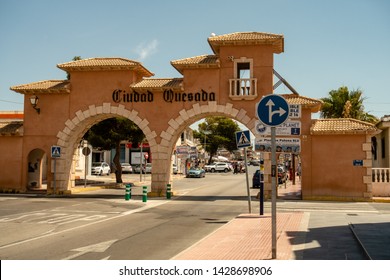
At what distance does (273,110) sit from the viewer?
826cm

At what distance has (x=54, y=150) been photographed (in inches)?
981

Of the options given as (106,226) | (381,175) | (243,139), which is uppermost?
(243,139)

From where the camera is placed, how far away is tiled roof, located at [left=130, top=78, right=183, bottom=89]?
24.6 meters

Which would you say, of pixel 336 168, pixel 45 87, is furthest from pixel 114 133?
pixel 336 168

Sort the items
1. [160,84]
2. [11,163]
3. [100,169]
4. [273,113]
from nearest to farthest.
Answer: [273,113] < [160,84] < [11,163] < [100,169]

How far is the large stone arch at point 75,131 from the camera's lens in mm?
25172

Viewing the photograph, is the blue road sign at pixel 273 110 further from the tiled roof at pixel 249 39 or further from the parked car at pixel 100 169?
the parked car at pixel 100 169

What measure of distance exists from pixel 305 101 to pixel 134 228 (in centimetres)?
1350

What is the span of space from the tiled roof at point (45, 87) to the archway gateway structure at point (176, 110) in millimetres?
61

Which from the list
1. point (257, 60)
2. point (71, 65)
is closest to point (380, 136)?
point (257, 60)

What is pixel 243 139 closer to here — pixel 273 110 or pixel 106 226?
pixel 106 226

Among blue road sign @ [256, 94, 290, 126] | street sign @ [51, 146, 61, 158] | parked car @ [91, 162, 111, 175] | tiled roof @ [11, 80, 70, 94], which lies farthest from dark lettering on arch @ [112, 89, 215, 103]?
parked car @ [91, 162, 111, 175]

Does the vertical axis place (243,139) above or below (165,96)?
below

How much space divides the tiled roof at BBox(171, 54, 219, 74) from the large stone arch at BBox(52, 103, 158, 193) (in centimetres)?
367
